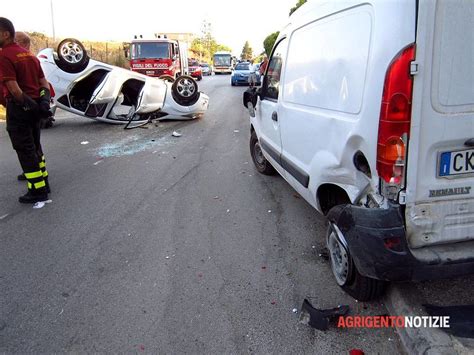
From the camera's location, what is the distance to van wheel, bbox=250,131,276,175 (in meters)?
6.01

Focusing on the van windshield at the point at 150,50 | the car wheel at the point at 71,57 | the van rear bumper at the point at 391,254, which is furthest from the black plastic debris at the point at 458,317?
the van windshield at the point at 150,50

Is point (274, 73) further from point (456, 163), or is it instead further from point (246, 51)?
point (246, 51)

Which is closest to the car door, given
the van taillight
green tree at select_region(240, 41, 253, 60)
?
the van taillight

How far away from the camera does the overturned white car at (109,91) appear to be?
990cm

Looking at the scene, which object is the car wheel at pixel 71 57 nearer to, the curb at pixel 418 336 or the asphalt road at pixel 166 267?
the asphalt road at pixel 166 267

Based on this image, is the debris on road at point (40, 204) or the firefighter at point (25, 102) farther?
the debris on road at point (40, 204)

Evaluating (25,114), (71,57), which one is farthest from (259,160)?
(71,57)

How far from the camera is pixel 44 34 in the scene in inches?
1499

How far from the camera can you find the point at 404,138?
90.4 inches

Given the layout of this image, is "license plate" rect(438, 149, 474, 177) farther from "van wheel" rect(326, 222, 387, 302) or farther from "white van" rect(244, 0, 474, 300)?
"van wheel" rect(326, 222, 387, 302)

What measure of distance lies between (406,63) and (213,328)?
80.2 inches

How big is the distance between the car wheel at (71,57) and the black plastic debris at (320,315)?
30.1ft

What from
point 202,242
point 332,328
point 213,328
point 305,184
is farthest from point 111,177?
point 332,328

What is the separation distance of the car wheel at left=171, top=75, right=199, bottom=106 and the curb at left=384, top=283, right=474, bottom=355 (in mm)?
9280
